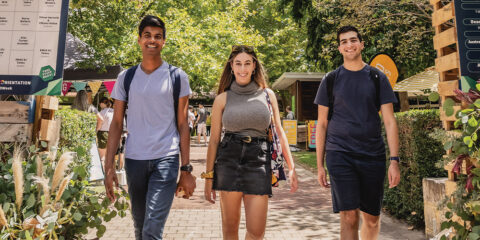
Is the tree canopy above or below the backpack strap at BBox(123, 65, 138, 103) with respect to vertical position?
above

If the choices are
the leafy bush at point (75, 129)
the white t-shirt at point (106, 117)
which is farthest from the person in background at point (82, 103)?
the leafy bush at point (75, 129)

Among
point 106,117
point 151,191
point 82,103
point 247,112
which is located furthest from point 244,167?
point 82,103

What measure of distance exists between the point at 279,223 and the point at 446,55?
3.36 meters

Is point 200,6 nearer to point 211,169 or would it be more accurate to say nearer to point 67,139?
point 67,139

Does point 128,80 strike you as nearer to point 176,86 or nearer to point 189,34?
point 176,86

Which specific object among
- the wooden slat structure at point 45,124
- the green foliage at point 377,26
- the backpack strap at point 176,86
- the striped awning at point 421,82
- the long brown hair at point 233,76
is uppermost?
the green foliage at point 377,26

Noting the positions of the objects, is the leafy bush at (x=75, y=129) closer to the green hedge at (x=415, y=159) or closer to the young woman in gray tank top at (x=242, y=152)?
the young woman in gray tank top at (x=242, y=152)

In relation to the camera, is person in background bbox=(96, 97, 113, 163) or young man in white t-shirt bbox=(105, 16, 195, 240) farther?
person in background bbox=(96, 97, 113, 163)

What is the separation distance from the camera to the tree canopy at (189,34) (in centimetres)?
948

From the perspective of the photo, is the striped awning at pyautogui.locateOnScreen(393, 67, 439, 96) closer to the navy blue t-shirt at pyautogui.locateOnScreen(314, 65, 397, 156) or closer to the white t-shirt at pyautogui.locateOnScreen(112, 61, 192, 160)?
the navy blue t-shirt at pyautogui.locateOnScreen(314, 65, 397, 156)

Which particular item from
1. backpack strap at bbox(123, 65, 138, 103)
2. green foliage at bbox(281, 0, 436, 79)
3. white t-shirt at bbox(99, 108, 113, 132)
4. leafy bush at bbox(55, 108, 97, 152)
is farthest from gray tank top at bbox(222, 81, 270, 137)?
green foliage at bbox(281, 0, 436, 79)

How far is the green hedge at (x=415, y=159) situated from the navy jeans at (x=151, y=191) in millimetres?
3669

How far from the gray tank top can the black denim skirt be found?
0.08 m

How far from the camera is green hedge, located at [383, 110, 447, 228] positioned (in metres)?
5.06
